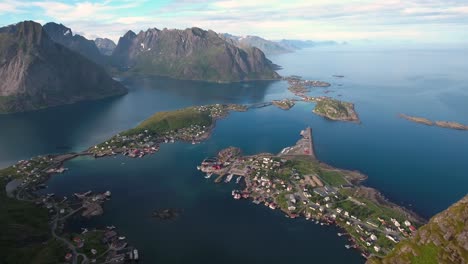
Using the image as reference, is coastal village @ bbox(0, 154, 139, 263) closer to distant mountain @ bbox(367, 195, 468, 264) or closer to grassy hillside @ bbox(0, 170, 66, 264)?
grassy hillside @ bbox(0, 170, 66, 264)

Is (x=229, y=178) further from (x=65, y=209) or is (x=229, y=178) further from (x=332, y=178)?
(x=65, y=209)

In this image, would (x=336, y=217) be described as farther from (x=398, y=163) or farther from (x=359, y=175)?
(x=398, y=163)

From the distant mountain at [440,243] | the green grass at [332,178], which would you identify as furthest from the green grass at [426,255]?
the green grass at [332,178]

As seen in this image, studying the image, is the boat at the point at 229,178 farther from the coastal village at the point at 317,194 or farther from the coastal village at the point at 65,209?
the coastal village at the point at 65,209

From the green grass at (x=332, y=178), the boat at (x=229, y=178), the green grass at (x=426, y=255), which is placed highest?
the green grass at (x=426, y=255)

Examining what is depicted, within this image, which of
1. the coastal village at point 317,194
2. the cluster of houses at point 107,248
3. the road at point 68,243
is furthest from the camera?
the coastal village at point 317,194

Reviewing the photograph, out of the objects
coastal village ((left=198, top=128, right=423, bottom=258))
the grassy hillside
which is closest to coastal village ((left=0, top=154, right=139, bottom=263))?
the grassy hillside

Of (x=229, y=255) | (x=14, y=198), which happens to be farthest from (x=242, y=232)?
(x=14, y=198)

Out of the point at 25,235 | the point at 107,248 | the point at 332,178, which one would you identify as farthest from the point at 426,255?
the point at 25,235
